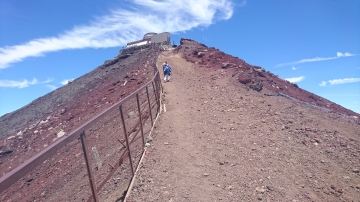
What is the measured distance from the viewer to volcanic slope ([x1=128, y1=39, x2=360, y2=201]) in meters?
4.93

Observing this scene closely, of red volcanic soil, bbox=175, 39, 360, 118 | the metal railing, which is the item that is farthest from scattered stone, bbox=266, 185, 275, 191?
red volcanic soil, bbox=175, 39, 360, 118

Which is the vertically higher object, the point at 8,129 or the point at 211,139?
the point at 211,139

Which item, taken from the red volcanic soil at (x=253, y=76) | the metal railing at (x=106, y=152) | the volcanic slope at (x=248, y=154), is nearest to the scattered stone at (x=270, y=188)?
the volcanic slope at (x=248, y=154)

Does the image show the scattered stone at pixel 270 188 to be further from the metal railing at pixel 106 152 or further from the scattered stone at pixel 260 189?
the metal railing at pixel 106 152

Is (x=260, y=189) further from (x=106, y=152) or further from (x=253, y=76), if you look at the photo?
(x=253, y=76)

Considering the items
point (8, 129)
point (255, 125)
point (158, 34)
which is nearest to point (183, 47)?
point (158, 34)

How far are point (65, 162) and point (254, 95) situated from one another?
29.0ft

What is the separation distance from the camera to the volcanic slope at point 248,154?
194 inches

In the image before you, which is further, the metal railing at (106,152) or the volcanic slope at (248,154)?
the metal railing at (106,152)

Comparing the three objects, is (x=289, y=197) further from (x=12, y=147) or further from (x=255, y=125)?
(x=12, y=147)

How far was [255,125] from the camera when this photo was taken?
8.79m

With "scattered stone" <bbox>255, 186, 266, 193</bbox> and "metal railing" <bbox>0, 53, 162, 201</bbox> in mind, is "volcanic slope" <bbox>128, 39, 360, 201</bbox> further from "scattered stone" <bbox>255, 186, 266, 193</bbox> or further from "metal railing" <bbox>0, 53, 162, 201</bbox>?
"metal railing" <bbox>0, 53, 162, 201</bbox>

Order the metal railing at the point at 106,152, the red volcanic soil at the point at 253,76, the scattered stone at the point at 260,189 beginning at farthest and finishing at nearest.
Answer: the red volcanic soil at the point at 253,76 < the metal railing at the point at 106,152 < the scattered stone at the point at 260,189

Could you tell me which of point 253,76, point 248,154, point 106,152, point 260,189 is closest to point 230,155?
point 248,154
